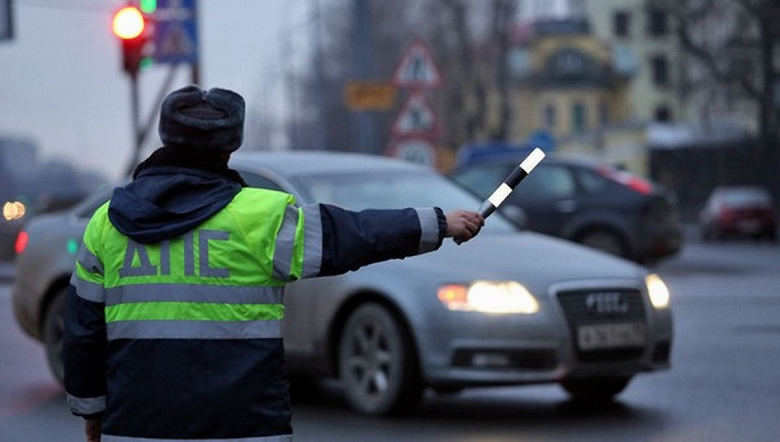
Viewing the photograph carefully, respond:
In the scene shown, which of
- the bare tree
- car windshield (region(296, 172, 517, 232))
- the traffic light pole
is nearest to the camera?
car windshield (region(296, 172, 517, 232))

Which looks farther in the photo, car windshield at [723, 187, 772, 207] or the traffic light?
car windshield at [723, 187, 772, 207]

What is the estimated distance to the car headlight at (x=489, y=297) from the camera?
9.20 meters

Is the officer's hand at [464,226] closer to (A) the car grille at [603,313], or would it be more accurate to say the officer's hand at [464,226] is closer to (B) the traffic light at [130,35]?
(A) the car grille at [603,313]

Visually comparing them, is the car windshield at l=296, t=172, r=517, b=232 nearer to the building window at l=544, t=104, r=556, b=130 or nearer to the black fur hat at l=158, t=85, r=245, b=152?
the black fur hat at l=158, t=85, r=245, b=152

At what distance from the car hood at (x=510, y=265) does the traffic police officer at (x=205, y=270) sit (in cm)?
507

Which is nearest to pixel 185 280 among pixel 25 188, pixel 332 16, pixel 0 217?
pixel 0 217

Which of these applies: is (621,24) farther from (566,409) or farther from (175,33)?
(566,409)

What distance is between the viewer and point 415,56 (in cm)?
2148

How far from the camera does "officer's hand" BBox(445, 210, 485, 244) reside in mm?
4230

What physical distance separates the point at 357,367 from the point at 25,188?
33.4 m

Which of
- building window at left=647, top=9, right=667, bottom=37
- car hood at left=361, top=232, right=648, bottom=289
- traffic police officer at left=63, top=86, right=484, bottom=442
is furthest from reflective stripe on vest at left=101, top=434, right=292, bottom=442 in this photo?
building window at left=647, top=9, right=667, bottom=37

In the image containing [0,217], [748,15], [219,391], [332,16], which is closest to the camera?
[219,391]

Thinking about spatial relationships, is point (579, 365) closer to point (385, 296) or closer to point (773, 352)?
point (385, 296)

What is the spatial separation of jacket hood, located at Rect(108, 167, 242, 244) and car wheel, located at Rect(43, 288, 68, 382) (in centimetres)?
678
